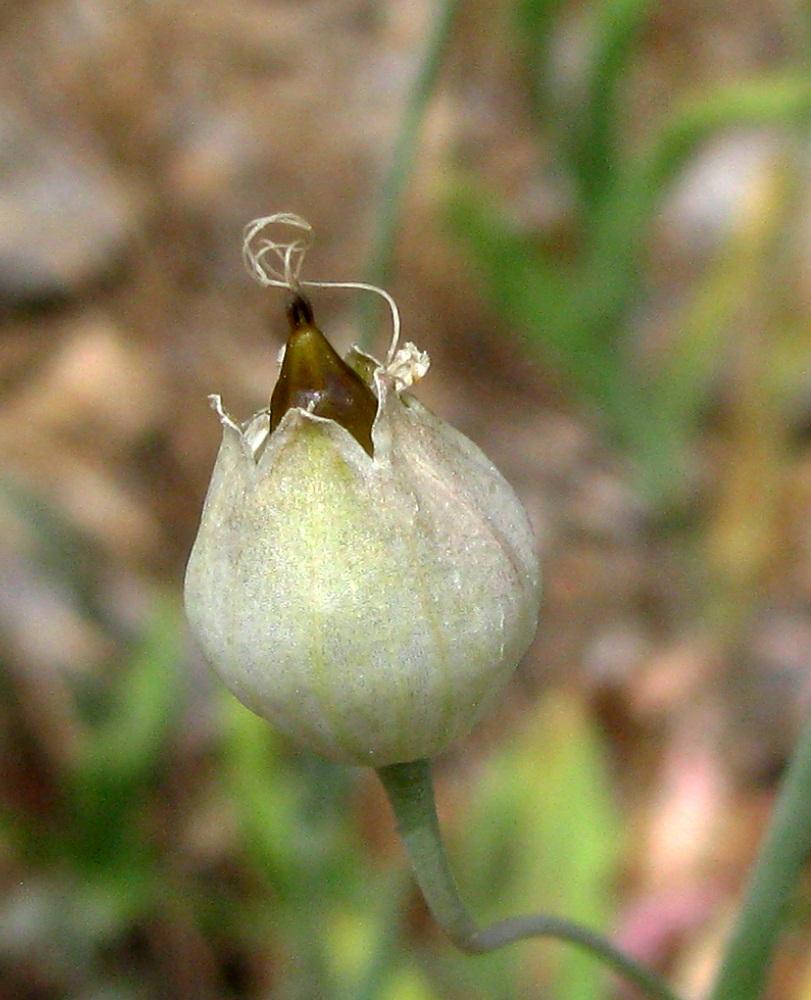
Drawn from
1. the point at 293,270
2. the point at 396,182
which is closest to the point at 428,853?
the point at 293,270

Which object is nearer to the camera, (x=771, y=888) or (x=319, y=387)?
(x=319, y=387)

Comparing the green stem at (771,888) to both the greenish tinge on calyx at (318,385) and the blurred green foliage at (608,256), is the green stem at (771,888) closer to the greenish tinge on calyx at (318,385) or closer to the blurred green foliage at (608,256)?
the greenish tinge on calyx at (318,385)

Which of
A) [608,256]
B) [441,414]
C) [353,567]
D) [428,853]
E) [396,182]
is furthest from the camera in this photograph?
[441,414]

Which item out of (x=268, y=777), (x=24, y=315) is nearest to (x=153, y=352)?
(x=24, y=315)

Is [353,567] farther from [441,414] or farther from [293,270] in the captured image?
[441,414]

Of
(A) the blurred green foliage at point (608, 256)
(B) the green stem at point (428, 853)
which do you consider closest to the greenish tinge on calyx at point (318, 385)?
(B) the green stem at point (428, 853)

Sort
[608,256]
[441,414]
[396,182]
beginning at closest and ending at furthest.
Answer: [396,182]
[608,256]
[441,414]
